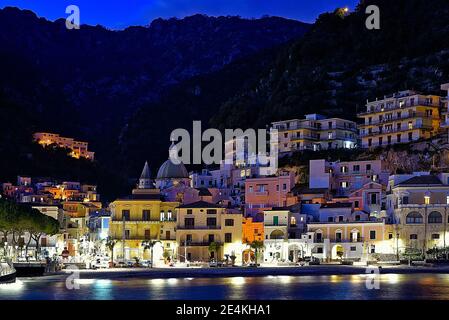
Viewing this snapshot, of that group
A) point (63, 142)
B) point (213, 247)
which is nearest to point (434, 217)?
point (213, 247)

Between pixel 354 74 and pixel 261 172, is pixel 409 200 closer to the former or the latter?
pixel 261 172

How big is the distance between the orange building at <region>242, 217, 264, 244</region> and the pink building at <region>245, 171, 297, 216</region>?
5006mm

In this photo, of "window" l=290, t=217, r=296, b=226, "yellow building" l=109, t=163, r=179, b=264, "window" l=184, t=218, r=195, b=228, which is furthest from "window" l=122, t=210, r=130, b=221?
"window" l=290, t=217, r=296, b=226

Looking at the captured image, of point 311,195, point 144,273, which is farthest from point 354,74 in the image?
point 144,273

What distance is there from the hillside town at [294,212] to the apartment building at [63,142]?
52.8 m

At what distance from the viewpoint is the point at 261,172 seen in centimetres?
12131

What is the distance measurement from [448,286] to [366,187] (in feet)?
156

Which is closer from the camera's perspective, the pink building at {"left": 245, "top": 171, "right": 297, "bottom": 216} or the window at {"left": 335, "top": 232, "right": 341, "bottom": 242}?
the window at {"left": 335, "top": 232, "right": 341, "bottom": 242}

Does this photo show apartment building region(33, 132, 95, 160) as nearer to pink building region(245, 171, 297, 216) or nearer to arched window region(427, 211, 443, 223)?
pink building region(245, 171, 297, 216)

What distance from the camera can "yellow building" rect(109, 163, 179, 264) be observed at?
100 metres

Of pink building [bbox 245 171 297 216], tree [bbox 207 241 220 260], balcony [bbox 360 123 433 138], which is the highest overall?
balcony [bbox 360 123 433 138]

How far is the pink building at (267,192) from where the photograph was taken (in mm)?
108875

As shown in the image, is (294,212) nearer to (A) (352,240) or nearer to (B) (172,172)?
(A) (352,240)

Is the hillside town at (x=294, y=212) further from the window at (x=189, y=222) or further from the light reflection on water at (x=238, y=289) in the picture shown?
the light reflection on water at (x=238, y=289)
